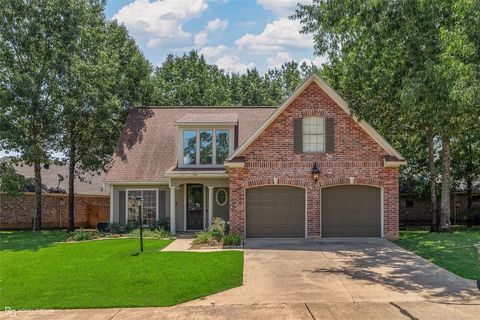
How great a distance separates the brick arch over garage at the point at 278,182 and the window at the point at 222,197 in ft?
12.1

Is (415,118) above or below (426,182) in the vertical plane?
above

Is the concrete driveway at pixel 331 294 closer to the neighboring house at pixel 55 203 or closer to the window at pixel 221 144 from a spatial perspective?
the window at pixel 221 144

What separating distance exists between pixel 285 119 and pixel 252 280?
8.62 m

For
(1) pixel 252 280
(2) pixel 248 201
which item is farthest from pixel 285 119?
(1) pixel 252 280

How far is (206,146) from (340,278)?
1198 cm

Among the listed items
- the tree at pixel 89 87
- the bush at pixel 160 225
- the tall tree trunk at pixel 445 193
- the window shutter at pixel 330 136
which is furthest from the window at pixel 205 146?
the tall tree trunk at pixel 445 193

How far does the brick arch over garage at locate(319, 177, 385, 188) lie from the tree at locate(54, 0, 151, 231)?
14.8m

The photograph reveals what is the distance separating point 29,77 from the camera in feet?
85.0

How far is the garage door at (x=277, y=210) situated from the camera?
19.0m

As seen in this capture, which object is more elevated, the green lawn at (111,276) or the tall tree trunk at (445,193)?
the tall tree trunk at (445,193)

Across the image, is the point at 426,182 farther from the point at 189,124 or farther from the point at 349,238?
the point at 189,124

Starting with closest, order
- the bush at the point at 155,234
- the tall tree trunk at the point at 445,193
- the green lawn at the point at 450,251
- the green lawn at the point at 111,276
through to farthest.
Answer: the green lawn at the point at 111,276
the green lawn at the point at 450,251
the bush at the point at 155,234
the tall tree trunk at the point at 445,193

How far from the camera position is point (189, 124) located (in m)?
22.1

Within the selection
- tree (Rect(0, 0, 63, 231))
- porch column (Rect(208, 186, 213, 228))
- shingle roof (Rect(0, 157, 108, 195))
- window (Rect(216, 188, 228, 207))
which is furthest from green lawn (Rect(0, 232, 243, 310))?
shingle roof (Rect(0, 157, 108, 195))
